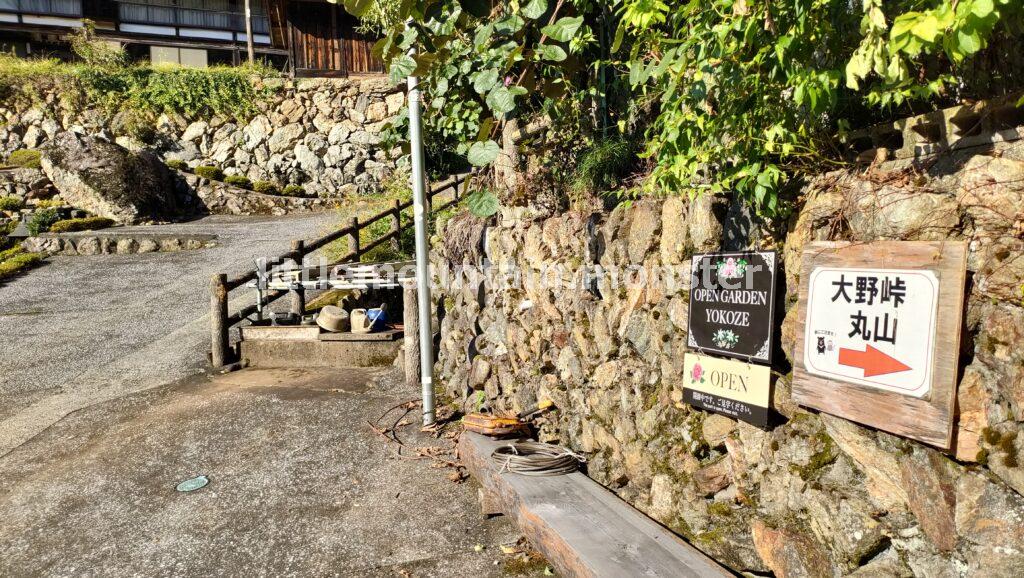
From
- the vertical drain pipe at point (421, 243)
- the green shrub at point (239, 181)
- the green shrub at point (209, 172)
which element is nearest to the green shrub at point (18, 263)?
the green shrub at point (209, 172)

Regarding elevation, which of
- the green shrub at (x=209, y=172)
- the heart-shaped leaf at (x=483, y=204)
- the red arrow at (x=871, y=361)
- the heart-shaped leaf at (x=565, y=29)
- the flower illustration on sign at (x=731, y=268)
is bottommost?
the red arrow at (x=871, y=361)

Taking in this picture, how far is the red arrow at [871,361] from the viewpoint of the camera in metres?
2.67

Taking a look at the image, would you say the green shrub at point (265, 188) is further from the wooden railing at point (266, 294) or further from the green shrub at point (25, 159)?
the wooden railing at point (266, 294)

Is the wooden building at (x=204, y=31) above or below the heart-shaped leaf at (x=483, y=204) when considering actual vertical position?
above

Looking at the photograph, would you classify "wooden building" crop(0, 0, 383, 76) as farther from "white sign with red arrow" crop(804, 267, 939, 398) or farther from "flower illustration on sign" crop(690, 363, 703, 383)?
"white sign with red arrow" crop(804, 267, 939, 398)

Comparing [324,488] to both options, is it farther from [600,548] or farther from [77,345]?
[77,345]

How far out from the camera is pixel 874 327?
9.07 ft

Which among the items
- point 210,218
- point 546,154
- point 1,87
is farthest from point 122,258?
point 546,154

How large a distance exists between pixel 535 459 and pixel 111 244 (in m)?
16.3

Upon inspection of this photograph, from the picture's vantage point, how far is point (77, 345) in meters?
10.6

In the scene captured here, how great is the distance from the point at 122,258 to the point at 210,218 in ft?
15.2

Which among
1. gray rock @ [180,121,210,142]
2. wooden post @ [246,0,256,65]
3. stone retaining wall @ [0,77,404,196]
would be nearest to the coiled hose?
stone retaining wall @ [0,77,404,196]

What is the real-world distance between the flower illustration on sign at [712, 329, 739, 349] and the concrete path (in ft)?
23.8

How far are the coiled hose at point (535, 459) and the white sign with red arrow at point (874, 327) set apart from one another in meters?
2.27
